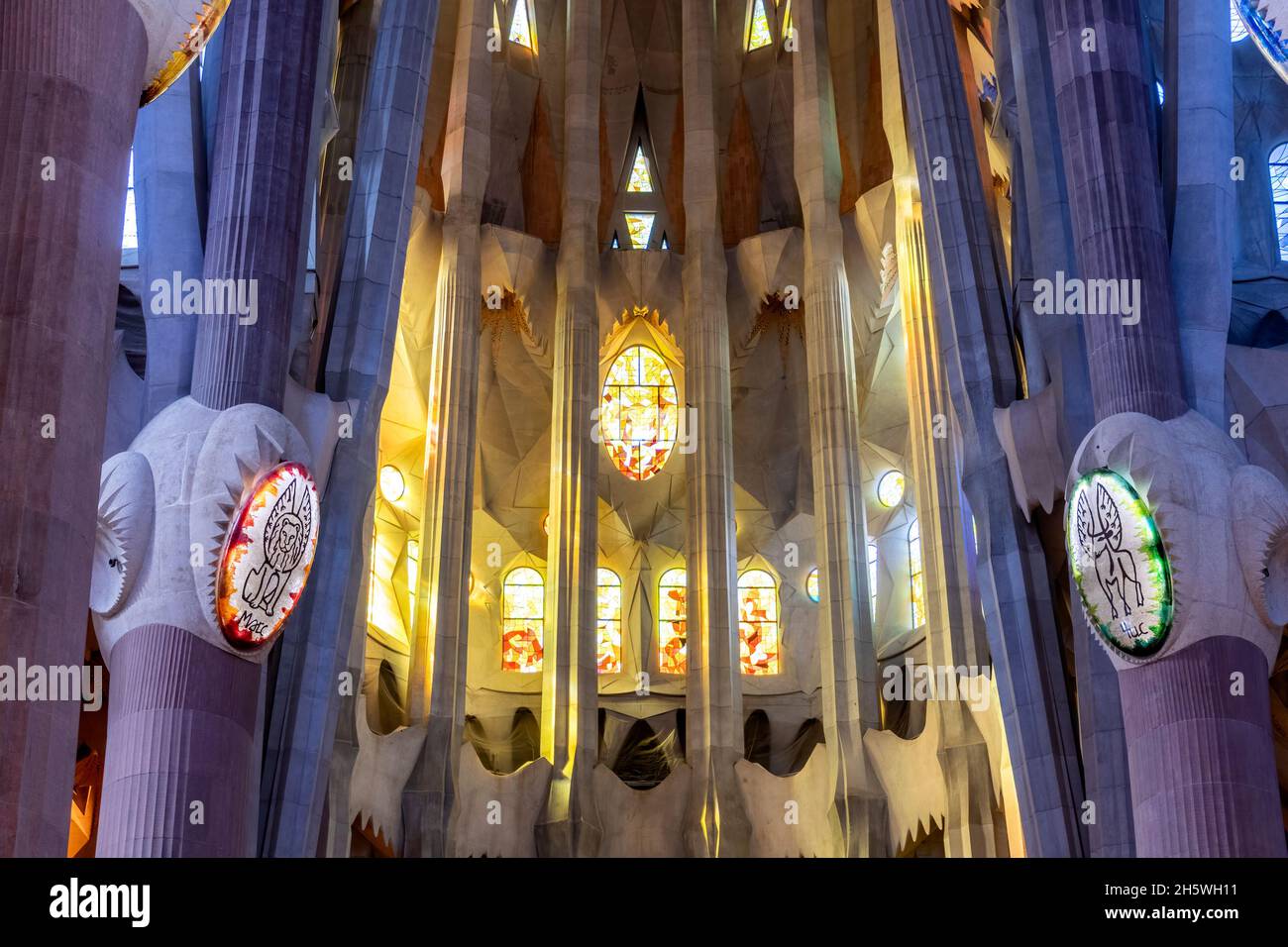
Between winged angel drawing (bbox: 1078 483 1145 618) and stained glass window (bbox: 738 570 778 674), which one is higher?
stained glass window (bbox: 738 570 778 674)

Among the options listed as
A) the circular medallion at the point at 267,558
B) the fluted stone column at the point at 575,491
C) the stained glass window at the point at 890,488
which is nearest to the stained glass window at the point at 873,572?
the stained glass window at the point at 890,488

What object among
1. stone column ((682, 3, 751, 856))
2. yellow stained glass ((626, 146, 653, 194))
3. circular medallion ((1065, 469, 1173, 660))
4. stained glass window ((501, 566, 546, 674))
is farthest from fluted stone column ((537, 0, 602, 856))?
circular medallion ((1065, 469, 1173, 660))

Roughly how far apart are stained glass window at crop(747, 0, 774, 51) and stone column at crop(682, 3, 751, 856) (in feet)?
3.29

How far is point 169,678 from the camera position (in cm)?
1412

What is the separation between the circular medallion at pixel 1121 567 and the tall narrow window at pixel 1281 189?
21.4ft

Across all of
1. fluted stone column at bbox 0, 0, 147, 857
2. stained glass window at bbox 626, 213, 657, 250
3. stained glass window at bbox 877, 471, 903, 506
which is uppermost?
stained glass window at bbox 626, 213, 657, 250

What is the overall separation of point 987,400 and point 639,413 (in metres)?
10.9

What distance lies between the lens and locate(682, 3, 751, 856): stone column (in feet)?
79.5

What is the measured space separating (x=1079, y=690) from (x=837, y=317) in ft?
35.4

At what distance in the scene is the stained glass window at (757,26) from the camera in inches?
1162

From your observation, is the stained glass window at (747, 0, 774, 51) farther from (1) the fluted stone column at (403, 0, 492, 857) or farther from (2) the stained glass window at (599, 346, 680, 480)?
(2) the stained glass window at (599, 346, 680, 480)

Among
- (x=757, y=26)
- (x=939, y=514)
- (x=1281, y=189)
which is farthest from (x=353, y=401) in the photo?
(x=757, y=26)
